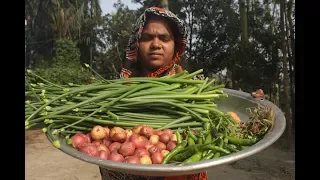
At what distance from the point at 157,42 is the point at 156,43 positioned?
0.03 feet

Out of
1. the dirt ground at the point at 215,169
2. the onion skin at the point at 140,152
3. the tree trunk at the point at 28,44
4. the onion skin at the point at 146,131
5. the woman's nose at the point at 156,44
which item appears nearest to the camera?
the onion skin at the point at 140,152

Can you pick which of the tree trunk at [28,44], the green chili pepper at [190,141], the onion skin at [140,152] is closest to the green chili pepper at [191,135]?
the green chili pepper at [190,141]

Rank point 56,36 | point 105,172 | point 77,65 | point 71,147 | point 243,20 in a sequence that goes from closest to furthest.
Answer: point 71,147 < point 105,172 < point 243,20 < point 77,65 < point 56,36

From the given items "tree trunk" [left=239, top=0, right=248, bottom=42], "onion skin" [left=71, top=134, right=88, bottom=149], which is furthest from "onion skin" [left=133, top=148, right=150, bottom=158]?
"tree trunk" [left=239, top=0, right=248, bottom=42]

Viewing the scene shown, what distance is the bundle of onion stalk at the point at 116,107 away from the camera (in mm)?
1528

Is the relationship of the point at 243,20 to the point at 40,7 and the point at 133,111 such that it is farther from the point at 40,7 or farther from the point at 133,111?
the point at 40,7

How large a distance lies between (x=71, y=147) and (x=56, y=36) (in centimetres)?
1513

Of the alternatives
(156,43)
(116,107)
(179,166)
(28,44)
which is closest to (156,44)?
(156,43)

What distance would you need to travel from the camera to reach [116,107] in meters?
1.56

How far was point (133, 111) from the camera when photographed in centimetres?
161

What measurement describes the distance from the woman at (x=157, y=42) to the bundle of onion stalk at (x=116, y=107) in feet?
0.85

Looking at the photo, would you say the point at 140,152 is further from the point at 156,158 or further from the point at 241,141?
the point at 241,141

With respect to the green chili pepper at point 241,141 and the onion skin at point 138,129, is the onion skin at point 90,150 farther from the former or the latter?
the green chili pepper at point 241,141

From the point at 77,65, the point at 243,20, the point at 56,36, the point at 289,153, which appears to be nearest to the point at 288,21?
the point at 243,20
